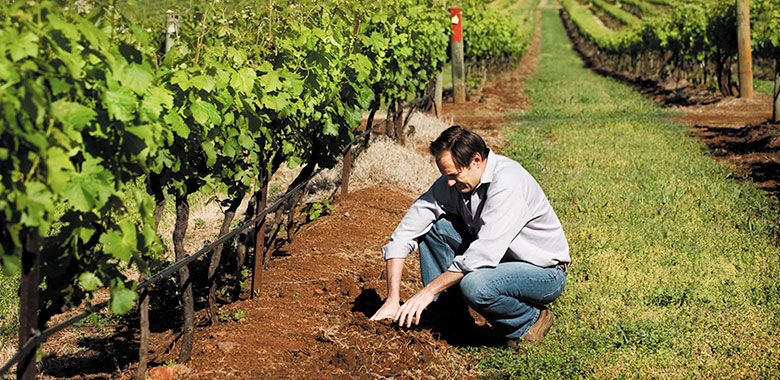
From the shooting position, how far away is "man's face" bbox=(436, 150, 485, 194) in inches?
134

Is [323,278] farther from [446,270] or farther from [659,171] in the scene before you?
[659,171]

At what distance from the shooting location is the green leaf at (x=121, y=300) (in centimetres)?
239

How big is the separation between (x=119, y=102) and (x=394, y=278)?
181 centimetres

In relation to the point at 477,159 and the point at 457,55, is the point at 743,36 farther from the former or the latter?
the point at 477,159

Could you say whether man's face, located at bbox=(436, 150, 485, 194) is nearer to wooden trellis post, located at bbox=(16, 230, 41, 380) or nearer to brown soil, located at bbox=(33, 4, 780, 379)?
brown soil, located at bbox=(33, 4, 780, 379)

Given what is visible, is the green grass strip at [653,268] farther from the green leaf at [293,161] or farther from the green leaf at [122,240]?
the green leaf at [122,240]

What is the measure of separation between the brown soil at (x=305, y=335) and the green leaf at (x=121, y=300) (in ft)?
2.83

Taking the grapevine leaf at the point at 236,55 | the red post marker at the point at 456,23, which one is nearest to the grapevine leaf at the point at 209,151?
the grapevine leaf at the point at 236,55

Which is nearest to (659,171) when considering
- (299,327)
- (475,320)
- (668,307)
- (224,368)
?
(668,307)

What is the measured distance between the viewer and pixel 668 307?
425 centimetres

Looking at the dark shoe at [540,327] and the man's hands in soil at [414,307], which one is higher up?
the man's hands in soil at [414,307]

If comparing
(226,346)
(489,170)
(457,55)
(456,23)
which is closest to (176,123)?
(226,346)

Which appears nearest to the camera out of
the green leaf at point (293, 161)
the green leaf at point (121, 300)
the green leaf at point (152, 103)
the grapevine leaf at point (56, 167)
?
the grapevine leaf at point (56, 167)

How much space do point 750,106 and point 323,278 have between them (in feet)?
38.4
